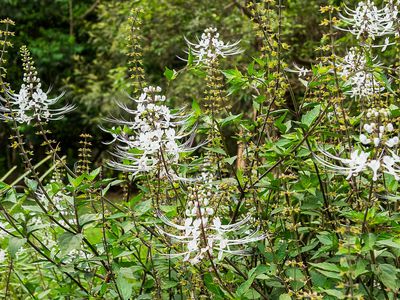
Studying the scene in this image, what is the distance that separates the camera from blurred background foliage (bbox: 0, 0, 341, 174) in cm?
1031

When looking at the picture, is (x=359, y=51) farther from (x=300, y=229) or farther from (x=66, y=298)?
(x=66, y=298)

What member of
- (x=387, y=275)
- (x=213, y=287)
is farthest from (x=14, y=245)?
(x=387, y=275)

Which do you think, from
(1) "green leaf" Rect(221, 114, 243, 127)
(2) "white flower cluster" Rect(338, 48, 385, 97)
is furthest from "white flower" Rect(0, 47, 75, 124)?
(2) "white flower cluster" Rect(338, 48, 385, 97)

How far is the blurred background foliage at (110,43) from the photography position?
1031 cm

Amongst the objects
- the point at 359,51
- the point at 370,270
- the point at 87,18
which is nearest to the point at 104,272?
the point at 370,270

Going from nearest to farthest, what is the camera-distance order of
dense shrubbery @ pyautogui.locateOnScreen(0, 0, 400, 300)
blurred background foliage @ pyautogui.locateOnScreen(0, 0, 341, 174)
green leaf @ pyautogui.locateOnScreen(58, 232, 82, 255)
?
dense shrubbery @ pyautogui.locateOnScreen(0, 0, 400, 300)
green leaf @ pyautogui.locateOnScreen(58, 232, 82, 255)
blurred background foliage @ pyautogui.locateOnScreen(0, 0, 341, 174)

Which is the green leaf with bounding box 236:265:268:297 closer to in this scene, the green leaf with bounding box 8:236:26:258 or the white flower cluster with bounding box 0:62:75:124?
the green leaf with bounding box 8:236:26:258

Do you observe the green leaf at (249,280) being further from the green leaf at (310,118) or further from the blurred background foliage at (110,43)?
the blurred background foliage at (110,43)

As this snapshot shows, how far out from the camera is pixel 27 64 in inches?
112

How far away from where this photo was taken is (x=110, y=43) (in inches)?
535

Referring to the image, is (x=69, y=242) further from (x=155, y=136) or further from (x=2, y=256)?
(x=2, y=256)

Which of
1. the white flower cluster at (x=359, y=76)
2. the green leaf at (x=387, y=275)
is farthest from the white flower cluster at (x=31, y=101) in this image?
the green leaf at (x=387, y=275)

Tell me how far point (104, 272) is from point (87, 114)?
1134 cm

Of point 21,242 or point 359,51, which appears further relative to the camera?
point 359,51
